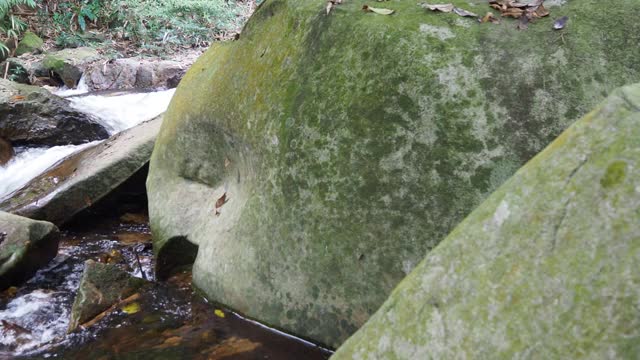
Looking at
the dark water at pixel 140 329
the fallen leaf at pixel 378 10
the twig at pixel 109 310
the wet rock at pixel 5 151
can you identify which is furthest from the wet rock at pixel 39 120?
the fallen leaf at pixel 378 10

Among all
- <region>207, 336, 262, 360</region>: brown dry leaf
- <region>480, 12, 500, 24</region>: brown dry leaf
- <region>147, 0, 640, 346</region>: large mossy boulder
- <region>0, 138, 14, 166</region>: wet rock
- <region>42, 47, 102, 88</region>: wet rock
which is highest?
<region>480, 12, 500, 24</region>: brown dry leaf

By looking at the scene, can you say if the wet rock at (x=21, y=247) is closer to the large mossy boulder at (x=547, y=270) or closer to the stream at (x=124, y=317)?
the stream at (x=124, y=317)

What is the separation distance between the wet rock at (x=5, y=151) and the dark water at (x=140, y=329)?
3534 millimetres

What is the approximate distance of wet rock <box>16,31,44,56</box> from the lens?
1289 centimetres

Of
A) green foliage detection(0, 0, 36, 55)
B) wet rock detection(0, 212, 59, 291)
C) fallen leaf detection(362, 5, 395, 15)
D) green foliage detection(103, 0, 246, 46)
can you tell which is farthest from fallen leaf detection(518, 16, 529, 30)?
green foliage detection(0, 0, 36, 55)

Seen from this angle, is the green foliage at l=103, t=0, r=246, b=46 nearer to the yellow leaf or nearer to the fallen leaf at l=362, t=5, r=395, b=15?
the yellow leaf

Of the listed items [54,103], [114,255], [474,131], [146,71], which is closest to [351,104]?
[474,131]

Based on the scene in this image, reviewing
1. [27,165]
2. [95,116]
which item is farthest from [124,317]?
[95,116]

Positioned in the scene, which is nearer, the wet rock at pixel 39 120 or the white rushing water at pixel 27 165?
the white rushing water at pixel 27 165

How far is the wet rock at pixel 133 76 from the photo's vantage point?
1113cm

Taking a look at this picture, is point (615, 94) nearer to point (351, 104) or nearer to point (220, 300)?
point (351, 104)

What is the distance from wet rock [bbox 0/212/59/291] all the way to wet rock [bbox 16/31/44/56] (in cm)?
1002

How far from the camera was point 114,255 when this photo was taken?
4719 millimetres

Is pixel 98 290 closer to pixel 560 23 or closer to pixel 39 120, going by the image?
pixel 560 23
